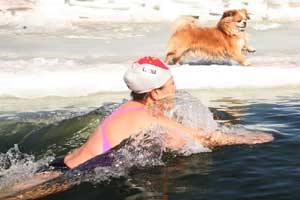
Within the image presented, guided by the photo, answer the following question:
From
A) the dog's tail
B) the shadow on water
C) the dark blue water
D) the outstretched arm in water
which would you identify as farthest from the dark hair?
the dog's tail

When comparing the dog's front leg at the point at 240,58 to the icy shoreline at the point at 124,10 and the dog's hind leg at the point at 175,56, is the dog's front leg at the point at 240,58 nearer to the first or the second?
the dog's hind leg at the point at 175,56

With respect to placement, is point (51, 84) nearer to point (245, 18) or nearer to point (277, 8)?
point (245, 18)

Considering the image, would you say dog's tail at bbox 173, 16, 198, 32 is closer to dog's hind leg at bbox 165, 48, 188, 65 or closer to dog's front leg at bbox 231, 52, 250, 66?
dog's hind leg at bbox 165, 48, 188, 65

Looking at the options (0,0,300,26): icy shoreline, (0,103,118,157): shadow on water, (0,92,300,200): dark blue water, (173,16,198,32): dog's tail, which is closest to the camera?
(0,92,300,200): dark blue water

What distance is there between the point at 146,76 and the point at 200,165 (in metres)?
0.90

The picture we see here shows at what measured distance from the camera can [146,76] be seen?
179 inches

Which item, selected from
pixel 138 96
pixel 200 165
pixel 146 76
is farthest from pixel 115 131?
pixel 200 165

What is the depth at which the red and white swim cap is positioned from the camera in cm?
457

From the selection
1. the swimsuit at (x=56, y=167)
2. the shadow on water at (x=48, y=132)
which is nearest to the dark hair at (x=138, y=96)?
the swimsuit at (x=56, y=167)

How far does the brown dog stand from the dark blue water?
457 centimetres

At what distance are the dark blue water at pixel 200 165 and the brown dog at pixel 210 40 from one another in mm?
4573

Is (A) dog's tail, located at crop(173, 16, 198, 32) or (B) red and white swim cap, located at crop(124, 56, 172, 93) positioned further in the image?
(A) dog's tail, located at crop(173, 16, 198, 32)

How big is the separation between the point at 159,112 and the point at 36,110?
3.47m

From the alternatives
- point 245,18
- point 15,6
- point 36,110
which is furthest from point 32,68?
point 15,6
